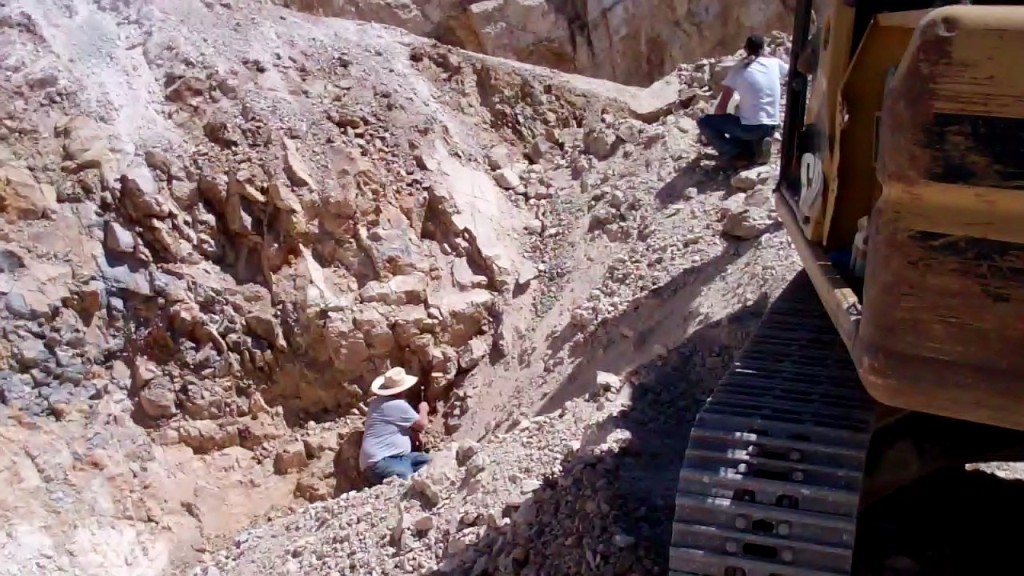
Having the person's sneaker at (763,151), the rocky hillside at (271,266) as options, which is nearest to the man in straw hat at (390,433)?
the rocky hillside at (271,266)

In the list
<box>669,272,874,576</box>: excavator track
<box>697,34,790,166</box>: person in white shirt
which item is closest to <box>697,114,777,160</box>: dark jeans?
<box>697,34,790,166</box>: person in white shirt

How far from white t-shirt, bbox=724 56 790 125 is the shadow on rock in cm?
243

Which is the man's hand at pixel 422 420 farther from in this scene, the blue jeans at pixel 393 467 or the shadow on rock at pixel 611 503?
the shadow on rock at pixel 611 503

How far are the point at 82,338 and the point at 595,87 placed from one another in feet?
16.6

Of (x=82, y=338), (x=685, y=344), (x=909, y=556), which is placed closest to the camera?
(x=909, y=556)

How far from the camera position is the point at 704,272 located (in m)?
6.06

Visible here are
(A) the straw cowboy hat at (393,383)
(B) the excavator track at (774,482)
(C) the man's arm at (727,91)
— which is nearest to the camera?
(B) the excavator track at (774,482)

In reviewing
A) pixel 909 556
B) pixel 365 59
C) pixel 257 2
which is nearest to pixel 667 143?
pixel 365 59

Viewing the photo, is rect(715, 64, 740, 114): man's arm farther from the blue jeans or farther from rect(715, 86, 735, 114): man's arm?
the blue jeans

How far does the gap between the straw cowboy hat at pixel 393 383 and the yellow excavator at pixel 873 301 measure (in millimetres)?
3081

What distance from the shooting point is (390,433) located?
6363 millimetres

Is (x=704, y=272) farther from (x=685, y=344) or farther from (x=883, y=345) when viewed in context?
(x=883, y=345)

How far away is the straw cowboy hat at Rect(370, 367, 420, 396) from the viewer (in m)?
6.52

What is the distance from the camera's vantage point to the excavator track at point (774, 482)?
2.69 m
